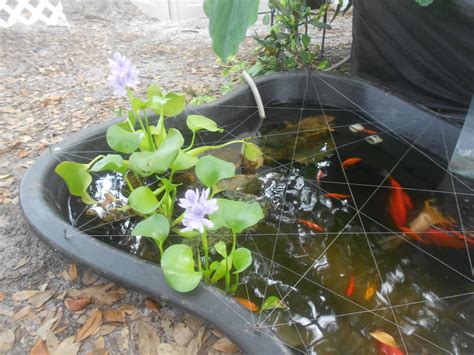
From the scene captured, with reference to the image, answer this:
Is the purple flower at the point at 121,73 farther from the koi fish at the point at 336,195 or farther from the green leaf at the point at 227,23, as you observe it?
the koi fish at the point at 336,195

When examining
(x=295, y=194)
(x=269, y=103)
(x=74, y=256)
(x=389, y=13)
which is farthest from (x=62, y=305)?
(x=389, y=13)

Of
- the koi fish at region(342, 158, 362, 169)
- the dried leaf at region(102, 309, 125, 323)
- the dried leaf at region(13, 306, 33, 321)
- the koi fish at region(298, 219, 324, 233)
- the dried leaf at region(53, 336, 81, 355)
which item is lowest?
the koi fish at region(298, 219, 324, 233)

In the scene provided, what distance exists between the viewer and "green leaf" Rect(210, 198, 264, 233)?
0.82 m

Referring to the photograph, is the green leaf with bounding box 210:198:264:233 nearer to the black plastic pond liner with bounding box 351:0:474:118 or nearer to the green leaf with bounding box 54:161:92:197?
the green leaf with bounding box 54:161:92:197

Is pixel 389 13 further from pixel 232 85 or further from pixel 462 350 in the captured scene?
pixel 462 350

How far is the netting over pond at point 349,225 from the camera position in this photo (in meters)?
0.92

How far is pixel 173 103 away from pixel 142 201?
14.5 inches

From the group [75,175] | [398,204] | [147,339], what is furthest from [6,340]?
[398,204]

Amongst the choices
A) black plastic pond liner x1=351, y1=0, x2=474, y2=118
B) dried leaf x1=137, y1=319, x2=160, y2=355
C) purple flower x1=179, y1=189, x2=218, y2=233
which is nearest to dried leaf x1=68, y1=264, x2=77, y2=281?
dried leaf x1=137, y1=319, x2=160, y2=355

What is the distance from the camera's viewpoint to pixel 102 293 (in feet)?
3.00

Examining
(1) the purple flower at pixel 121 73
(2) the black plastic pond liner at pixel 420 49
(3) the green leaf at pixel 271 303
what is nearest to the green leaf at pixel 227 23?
(1) the purple flower at pixel 121 73

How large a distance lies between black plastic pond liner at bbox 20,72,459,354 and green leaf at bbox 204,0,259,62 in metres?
0.54

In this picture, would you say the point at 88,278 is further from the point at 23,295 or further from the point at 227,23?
the point at 227,23

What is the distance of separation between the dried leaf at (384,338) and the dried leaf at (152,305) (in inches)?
20.3
